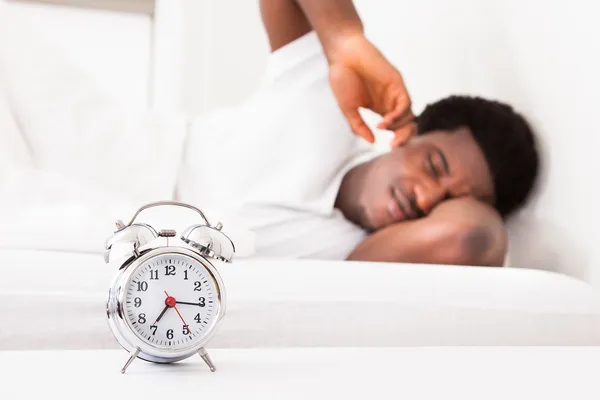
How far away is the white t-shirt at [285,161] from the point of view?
4.17 ft

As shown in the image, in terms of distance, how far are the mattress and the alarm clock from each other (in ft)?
0.73

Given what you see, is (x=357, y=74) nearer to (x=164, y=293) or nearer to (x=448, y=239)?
(x=448, y=239)

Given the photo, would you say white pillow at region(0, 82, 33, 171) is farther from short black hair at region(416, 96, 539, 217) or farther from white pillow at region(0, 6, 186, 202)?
short black hair at region(416, 96, 539, 217)

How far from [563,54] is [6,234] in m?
0.90

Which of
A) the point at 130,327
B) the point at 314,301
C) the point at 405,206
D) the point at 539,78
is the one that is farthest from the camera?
the point at 405,206

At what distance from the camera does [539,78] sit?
1.21 metres

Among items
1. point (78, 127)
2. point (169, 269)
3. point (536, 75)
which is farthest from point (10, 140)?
point (536, 75)

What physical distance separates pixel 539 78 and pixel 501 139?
0.44ft

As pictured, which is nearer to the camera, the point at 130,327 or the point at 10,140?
the point at 130,327

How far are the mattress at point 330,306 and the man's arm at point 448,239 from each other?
199mm

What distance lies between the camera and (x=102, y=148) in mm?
1429

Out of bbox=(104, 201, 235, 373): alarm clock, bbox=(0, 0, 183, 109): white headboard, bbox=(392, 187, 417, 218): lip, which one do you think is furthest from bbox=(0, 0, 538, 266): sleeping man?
bbox=(0, 0, 183, 109): white headboard

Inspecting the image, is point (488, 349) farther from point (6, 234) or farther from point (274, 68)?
point (274, 68)

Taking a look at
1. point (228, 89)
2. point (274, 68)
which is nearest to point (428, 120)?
point (274, 68)
